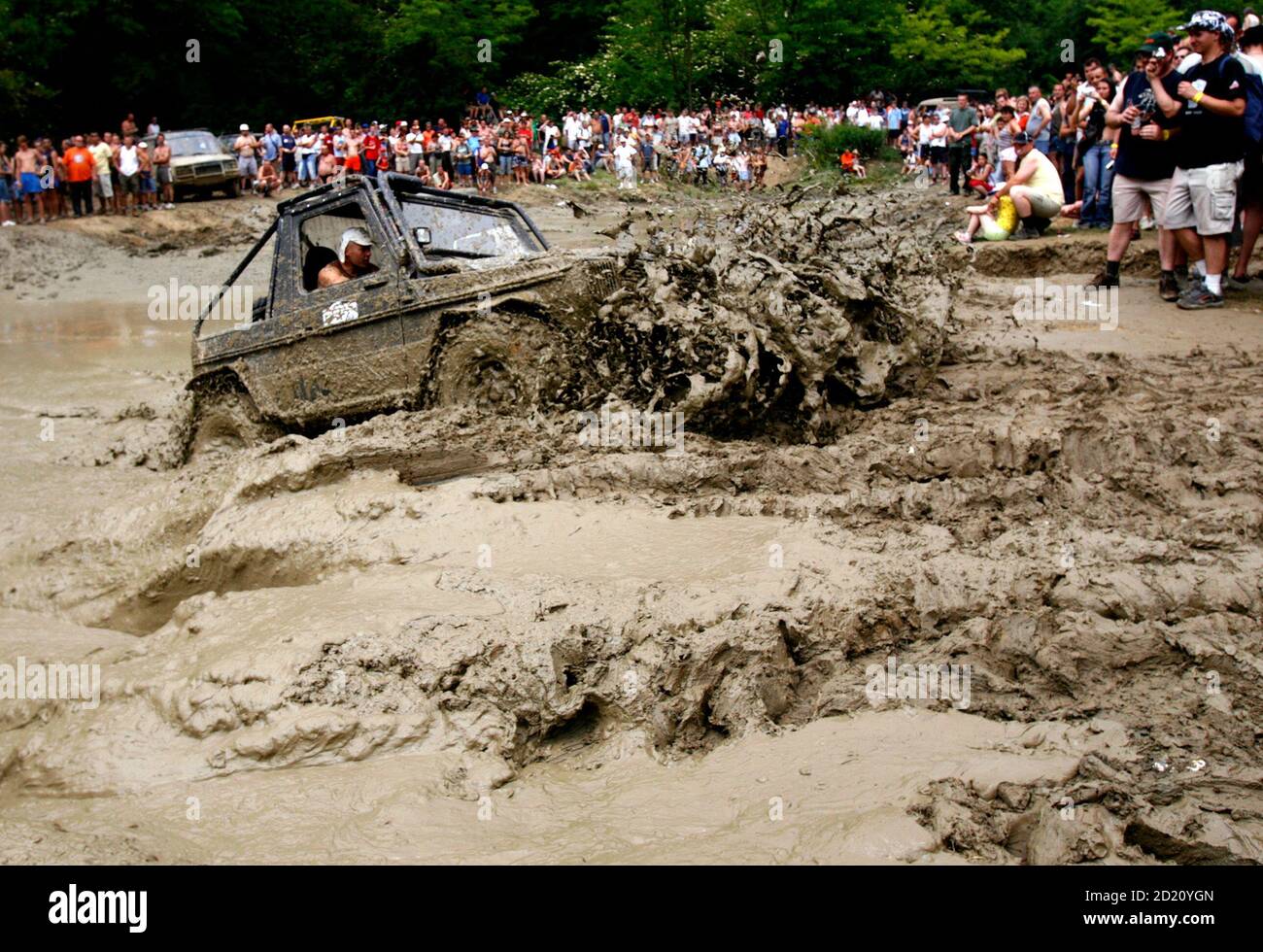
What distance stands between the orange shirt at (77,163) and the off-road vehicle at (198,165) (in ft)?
5.15

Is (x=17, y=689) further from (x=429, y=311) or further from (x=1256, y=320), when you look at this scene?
(x=1256, y=320)

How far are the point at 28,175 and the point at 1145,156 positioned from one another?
1751 centimetres

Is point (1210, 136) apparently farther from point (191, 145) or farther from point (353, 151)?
point (191, 145)

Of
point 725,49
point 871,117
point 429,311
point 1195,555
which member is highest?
point 725,49

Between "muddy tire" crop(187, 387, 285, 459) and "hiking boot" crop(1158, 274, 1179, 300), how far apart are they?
6909 mm

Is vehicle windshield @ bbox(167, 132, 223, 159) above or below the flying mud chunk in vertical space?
above

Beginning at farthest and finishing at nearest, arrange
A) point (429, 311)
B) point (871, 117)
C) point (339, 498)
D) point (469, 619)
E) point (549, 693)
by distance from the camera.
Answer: point (871, 117) < point (429, 311) < point (339, 498) < point (469, 619) < point (549, 693)

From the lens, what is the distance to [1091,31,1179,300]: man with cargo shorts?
29.5 feet

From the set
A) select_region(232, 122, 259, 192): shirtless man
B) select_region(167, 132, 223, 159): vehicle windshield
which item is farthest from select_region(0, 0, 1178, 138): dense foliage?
select_region(232, 122, 259, 192): shirtless man

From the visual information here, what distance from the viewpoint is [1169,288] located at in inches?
372

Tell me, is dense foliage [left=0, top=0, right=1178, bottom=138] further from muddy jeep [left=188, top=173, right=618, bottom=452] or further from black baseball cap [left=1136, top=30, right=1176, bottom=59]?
muddy jeep [left=188, top=173, right=618, bottom=452]

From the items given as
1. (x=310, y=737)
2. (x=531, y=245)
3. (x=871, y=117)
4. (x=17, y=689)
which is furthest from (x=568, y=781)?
(x=871, y=117)
